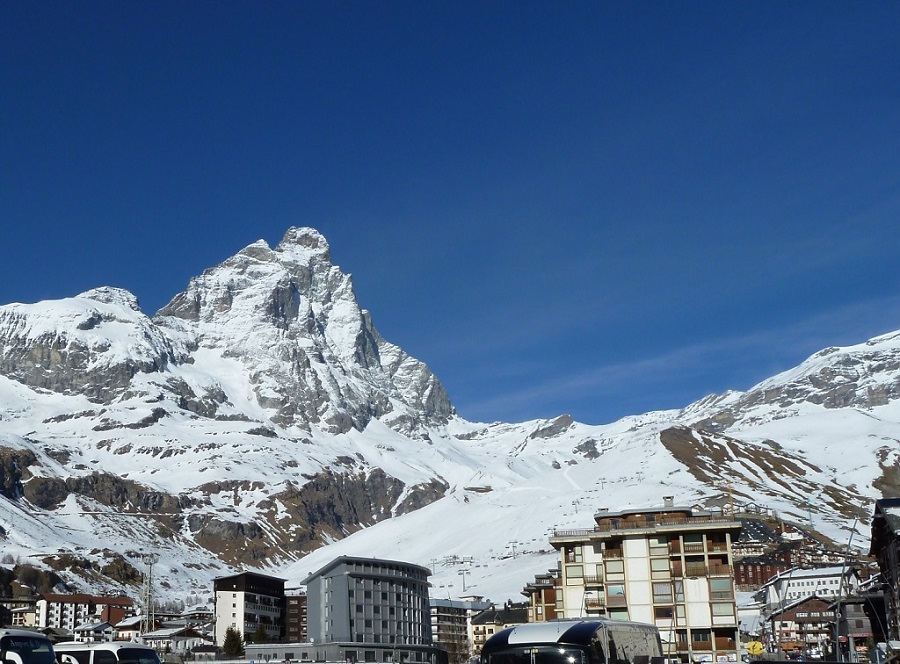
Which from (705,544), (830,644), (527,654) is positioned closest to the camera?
(527,654)

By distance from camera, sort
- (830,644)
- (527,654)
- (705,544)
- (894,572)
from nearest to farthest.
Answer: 1. (527,654)
2. (894,572)
3. (705,544)
4. (830,644)

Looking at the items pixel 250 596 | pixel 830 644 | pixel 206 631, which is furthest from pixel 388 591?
pixel 830 644

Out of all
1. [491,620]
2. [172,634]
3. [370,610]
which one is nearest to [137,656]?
[370,610]

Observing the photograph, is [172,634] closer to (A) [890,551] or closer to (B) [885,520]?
(A) [890,551]

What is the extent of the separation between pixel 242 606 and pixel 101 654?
129692 millimetres

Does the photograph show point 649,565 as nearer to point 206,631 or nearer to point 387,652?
point 387,652

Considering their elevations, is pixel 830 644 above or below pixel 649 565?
below

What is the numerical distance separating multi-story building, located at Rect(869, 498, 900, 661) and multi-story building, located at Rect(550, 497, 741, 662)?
10.2 metres

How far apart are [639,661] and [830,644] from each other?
76.7 meters

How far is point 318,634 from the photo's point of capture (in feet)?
427

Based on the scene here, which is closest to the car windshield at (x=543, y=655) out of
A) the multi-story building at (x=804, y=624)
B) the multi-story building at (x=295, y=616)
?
the multi-story building at (x=804, y=624)

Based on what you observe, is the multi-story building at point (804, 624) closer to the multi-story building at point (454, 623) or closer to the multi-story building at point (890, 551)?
the multi-story building at point (890, 551)

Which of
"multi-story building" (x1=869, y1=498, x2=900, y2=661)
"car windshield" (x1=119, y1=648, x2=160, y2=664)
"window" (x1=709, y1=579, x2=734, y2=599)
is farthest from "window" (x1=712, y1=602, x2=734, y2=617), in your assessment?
"car windshield" (x1=119, y1=648, x2=160, y2=664)

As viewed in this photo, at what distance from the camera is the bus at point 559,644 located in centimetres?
2883
